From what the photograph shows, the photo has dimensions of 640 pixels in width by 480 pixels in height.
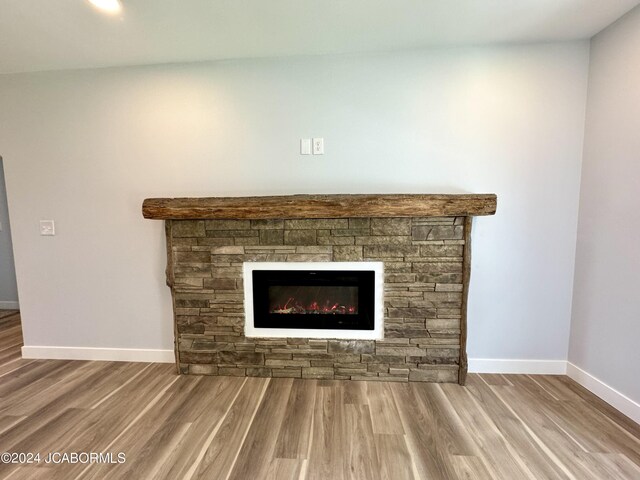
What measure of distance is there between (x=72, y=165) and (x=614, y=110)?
152 inches

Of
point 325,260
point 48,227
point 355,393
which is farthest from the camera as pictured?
point 48,227

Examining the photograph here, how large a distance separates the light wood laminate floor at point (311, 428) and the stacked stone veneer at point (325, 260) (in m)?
0.13

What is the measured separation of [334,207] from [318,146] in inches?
21.9

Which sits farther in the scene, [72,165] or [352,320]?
Result: [72,165]

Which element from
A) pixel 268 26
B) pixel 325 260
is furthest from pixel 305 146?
pixel 325 260

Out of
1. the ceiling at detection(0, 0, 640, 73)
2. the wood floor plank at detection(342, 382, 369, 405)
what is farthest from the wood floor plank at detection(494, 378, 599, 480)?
the ceiling at detection(0, 0, 640, 73)

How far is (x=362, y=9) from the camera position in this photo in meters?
1.69

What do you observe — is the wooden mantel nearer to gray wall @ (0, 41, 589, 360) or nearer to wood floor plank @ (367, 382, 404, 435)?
gray wall @ (0, 41, 589, 360)

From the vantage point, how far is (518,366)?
2.29m

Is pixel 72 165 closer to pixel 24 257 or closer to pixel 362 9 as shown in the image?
pixel 24 257

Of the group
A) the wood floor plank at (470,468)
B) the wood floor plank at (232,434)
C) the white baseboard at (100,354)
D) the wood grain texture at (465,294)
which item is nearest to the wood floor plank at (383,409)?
the wood floor plank at (470,468)

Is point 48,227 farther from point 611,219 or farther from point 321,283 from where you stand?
A: point 611,219

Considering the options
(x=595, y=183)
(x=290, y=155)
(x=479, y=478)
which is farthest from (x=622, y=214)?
(x=290, y=155)

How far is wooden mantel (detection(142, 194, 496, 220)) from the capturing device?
1952 millimetres
